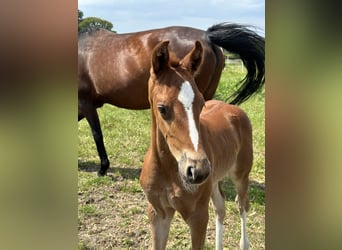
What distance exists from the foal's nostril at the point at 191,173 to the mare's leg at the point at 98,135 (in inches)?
27.2

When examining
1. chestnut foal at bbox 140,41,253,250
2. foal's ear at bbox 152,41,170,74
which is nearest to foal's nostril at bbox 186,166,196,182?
chestnut foal at bbox 140,41,253,250

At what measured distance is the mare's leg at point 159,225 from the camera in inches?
50.2

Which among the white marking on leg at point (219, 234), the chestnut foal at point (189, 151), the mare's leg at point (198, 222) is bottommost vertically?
the white marking on leg at point (219, 234)

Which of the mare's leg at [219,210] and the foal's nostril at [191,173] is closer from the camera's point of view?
the foal's nostril at [191,173]

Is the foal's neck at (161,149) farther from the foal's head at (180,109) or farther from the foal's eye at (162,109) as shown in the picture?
the foal's eye at (162,109)

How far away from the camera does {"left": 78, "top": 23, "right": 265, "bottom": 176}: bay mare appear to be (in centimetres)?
162

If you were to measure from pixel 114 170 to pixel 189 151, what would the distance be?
2.83 feet

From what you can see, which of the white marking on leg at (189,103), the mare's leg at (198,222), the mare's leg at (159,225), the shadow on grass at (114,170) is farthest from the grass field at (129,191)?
the white marking on leg at (189,103)

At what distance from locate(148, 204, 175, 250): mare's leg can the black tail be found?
0.61m

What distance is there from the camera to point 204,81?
1665mm

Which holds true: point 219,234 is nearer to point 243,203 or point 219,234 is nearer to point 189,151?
point 243,203

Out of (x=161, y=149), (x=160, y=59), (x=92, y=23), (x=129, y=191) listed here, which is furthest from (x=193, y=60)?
(x=129, y=191)

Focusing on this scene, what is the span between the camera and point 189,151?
39.0 inches
